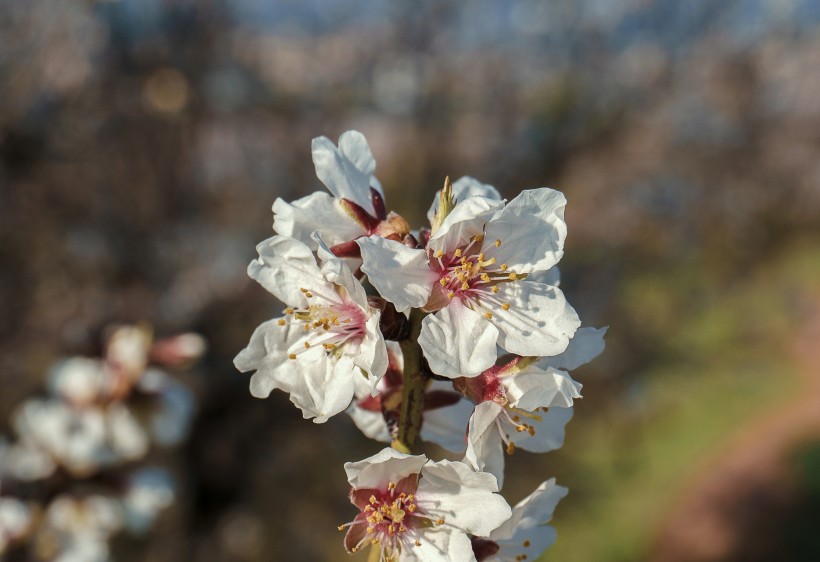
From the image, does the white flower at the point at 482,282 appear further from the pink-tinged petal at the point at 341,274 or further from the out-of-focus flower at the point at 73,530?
the out-of-focus flower at the point at 73,530

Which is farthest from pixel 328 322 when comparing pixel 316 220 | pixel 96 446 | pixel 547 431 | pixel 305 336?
pixel 96 446

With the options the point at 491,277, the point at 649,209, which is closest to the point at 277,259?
the point at 491,277

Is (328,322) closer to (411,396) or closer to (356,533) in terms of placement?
(411,396)

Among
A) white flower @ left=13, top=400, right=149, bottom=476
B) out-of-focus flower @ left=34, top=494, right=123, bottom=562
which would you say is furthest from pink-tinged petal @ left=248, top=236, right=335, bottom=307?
out-of-focus flower @ left=34, top=494, right=123, bottom=562

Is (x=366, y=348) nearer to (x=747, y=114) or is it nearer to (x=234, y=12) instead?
(x=234, y=12)

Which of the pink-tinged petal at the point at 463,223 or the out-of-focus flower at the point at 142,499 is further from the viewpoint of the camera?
the out-of-focus flower at the point at 142,499

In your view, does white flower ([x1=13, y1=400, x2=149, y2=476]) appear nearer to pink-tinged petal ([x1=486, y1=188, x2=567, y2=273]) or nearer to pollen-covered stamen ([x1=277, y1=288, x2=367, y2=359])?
pollen-covered stamen ([x1=277, y1=288, x2=367, y2=359])

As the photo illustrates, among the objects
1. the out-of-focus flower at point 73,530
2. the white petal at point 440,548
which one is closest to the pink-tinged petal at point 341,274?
the white petal at point 440,548

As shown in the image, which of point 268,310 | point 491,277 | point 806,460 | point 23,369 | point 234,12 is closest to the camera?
point 491,277

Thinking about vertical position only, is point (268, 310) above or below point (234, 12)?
below
